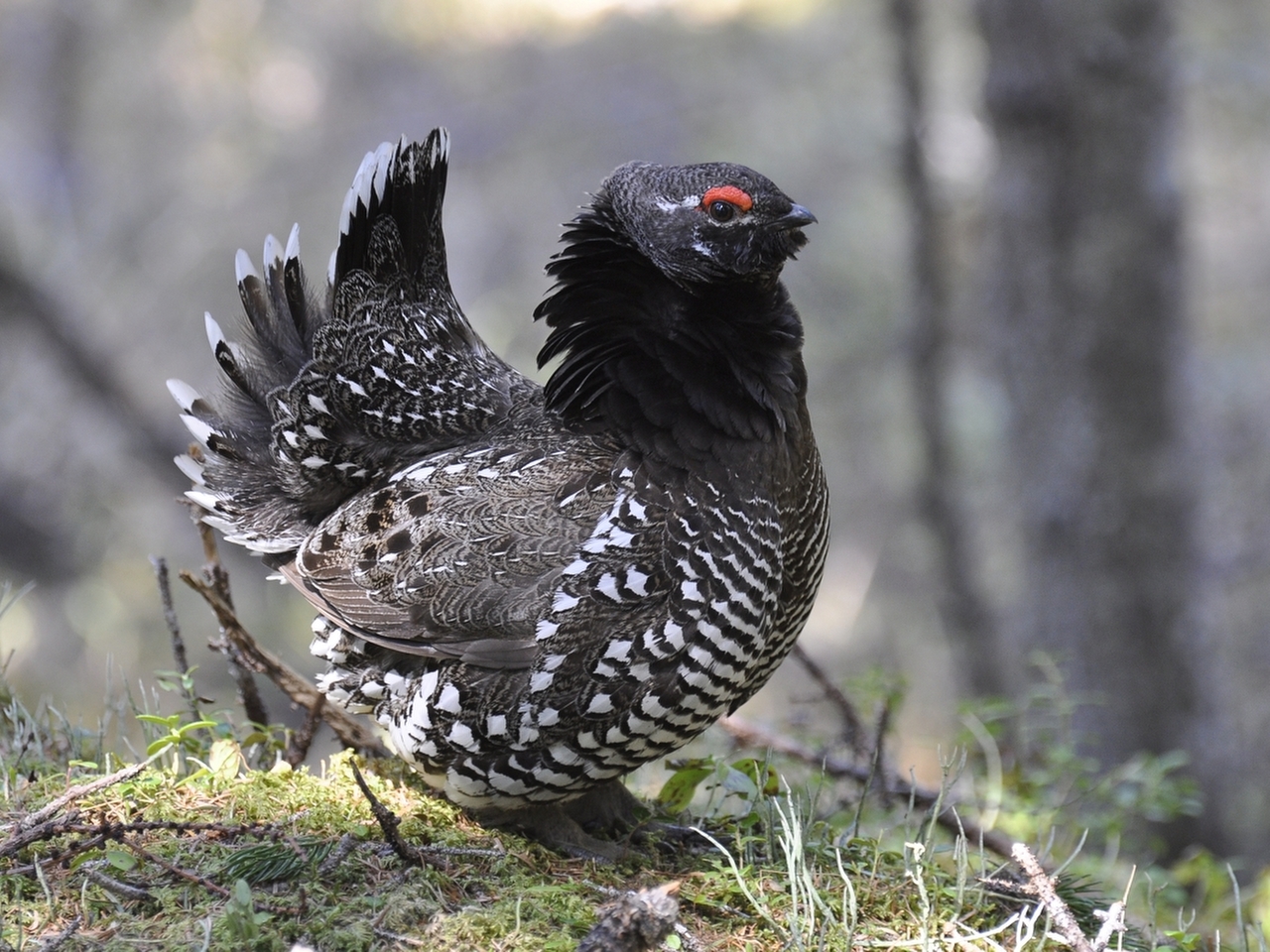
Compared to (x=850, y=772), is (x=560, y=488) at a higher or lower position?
higher

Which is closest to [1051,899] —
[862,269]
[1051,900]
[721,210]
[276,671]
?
[1051,900]

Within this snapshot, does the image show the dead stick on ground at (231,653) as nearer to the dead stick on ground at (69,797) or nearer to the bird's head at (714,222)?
the dead stick on ground at (69,797)

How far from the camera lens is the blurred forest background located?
670cm

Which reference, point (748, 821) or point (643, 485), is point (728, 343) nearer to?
point (643, 485)

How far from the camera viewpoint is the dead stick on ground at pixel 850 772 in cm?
375

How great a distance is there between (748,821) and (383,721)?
1185 mm

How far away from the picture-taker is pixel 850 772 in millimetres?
4191

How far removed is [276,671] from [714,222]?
2068 mm

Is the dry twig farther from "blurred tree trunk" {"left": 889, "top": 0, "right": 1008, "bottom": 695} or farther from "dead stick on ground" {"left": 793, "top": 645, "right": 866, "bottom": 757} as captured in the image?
"blurred tree trunk" {"left": 889, "top": 0, "right": 1008, "bottom": 695}

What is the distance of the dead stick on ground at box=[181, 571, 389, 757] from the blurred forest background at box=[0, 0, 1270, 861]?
184 inches

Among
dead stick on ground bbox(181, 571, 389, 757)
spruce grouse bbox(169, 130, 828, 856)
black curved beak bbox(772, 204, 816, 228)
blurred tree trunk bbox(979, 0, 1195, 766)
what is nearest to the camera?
spruce grouse bbox(169, 130, 828, 856)

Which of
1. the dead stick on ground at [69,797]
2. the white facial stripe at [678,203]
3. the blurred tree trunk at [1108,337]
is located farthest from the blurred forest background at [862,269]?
the dead stick on ground at [69,797]

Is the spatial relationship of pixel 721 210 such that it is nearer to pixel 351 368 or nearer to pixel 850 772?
→ pixel 351 368

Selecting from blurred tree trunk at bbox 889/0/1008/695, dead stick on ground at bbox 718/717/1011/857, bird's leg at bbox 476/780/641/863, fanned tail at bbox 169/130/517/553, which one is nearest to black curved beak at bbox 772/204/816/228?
fanned tail at bbox 169/130/517/553
